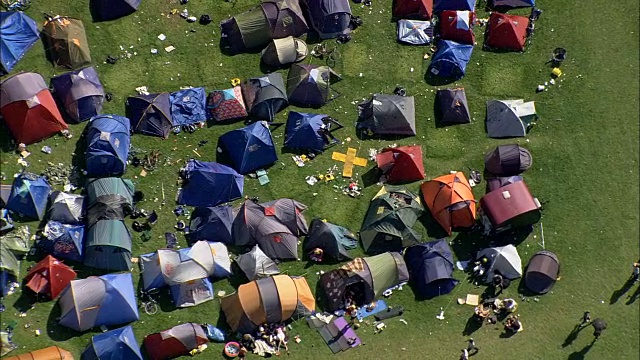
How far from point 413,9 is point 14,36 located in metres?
20.3

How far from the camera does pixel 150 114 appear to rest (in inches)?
1342

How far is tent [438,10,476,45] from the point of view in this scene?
3744cm

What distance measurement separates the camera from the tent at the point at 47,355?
29686 mm

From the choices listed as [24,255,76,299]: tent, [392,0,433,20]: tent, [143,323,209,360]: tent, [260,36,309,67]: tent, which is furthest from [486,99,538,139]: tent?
[24,255,76,299]: tent

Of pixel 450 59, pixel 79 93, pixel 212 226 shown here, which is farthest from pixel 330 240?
pixel 79 93

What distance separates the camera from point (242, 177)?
34250mm

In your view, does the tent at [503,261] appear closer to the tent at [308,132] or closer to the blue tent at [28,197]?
the tent at [308,132]

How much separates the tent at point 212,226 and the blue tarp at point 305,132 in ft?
15.9

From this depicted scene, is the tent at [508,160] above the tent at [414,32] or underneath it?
underneath

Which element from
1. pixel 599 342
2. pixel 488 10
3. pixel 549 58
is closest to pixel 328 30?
pixel 488 10

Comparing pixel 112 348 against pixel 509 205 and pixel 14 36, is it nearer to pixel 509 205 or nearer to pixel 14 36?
pixel 14 36

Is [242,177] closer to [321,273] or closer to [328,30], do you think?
[321,273]

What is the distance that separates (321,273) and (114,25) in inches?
644

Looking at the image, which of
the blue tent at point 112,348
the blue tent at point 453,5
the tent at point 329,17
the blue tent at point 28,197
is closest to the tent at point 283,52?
the tent at point 329,17
